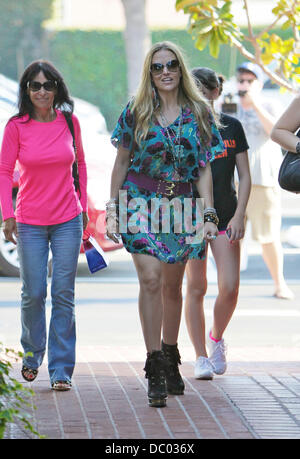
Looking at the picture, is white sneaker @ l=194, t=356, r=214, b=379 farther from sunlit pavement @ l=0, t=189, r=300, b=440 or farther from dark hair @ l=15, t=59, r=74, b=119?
dark hair @ l=15, t=59, r=74, b=119

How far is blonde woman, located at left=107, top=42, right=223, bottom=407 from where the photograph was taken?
17.8 feet

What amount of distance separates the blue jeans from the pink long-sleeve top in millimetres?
78

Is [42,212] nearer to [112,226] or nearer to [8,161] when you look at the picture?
[8,161]

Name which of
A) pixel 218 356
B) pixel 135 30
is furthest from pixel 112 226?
pixel 135 30

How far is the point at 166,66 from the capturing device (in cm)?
547

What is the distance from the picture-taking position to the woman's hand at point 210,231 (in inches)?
217

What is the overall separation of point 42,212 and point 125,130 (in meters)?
0.70

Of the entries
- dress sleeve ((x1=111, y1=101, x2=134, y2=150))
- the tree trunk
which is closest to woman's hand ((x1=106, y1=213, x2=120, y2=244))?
dress sleeve ((x1=111, y1=101, x2=134, y2=150))

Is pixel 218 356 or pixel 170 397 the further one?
pixel 218 356

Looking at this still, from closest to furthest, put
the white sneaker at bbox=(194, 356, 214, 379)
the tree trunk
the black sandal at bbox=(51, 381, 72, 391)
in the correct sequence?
the black sandal at bbox=(51, 381, 72, 391), the white sneaker at bbox=(194, 356, 214, 379), the tree trunk

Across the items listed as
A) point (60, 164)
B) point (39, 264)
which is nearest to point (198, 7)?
point (60, 164)

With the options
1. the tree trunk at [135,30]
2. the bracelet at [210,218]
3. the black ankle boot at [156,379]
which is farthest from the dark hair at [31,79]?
the tree trunk at [135,30]

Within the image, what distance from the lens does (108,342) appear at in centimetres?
803

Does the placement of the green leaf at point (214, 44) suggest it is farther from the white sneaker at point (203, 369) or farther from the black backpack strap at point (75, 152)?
the white sneaker at point (203, 369)
